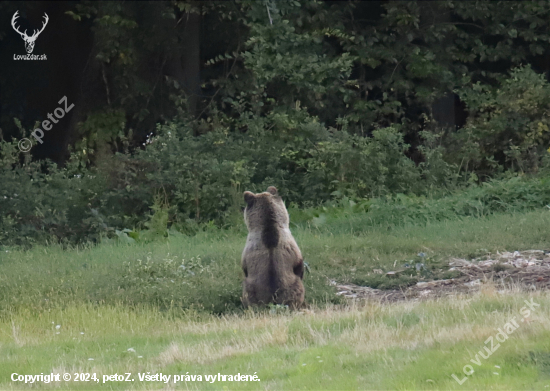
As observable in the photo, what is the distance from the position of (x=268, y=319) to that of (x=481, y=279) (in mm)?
3547

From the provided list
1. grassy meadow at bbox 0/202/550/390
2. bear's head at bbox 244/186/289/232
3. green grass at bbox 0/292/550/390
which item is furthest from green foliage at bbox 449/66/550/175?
green grass at bbox 0/292/550/390

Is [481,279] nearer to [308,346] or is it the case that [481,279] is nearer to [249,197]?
[249,197]

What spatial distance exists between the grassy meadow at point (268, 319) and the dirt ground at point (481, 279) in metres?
0.29

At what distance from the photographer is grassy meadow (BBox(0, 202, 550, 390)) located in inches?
233

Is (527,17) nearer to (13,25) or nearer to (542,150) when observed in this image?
(542,150)

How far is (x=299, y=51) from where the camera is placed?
20172 millimetres

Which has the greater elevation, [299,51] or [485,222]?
[299,51]

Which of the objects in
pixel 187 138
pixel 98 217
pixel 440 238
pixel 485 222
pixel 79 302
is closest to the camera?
pixel 79 302

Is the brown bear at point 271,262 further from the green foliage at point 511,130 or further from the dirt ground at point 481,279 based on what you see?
the green foliage at point 511,130

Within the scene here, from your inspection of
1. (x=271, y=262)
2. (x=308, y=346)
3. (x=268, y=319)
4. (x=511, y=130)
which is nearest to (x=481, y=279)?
(x=271, y=262)

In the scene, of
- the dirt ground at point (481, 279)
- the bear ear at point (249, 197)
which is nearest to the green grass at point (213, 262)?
the dirt ground at point (481, 279)

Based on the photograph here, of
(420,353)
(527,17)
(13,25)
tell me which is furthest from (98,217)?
(527,17)

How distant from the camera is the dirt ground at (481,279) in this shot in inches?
384

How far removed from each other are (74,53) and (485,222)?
13.8 metres
